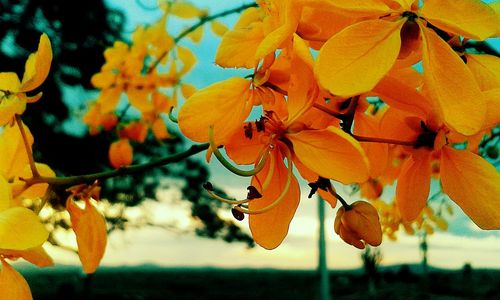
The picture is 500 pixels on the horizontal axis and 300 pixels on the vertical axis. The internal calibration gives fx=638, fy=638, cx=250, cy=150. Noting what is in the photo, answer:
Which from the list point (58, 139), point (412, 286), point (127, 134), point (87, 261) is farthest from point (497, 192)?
point (58, 139)

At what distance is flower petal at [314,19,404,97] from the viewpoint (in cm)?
27

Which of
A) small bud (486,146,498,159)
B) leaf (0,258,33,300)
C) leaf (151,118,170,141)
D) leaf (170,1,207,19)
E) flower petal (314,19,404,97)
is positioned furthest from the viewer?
leaf (170,1,207,19)

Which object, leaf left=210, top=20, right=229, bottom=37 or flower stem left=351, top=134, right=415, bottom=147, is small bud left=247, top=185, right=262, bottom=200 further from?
leaf left=210, top=20, right=229, bottom=37

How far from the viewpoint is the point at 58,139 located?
16.8ft

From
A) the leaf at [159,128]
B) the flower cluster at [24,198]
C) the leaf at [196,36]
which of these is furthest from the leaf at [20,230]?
the leaf at [196,36]

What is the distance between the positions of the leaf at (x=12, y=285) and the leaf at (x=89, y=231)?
58mm

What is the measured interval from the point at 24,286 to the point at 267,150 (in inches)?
6.6

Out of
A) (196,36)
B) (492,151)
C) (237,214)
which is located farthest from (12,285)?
(196,36)

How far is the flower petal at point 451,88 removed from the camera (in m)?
0.28

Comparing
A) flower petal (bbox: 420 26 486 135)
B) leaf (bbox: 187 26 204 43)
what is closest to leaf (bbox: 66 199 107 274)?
flower petal (bbox: 420 26 486 135)

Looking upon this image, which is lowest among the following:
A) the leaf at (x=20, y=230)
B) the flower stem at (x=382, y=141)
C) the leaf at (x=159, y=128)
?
the leaf at (x=20, y=230)

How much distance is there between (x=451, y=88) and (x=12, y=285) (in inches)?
10.4

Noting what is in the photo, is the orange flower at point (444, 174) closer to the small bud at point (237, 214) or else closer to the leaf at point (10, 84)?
the small bud at point (237, 214)

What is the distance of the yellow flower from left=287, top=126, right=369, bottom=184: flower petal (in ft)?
0.59
